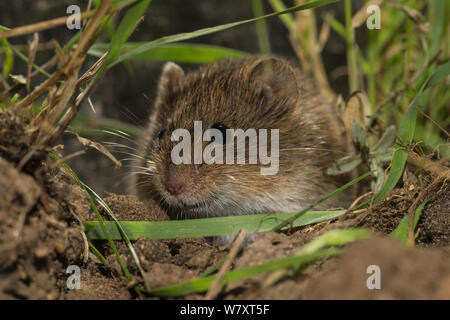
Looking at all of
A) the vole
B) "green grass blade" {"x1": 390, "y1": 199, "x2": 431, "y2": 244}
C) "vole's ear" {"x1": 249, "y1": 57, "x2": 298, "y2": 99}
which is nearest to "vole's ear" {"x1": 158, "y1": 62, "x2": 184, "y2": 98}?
the vole

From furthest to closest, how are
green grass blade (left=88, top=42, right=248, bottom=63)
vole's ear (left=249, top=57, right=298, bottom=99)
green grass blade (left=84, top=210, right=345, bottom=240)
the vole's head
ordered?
green grass blade (left=88, top=42, right=248, bottom=63), vole's ear (left=249, top=57, right=298, bottom=99), the vole's head, green grass blade (left=84, top=210, right=345, bottom=240)

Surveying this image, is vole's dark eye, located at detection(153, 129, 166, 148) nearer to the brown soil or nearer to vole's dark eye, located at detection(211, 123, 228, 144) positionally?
vole's dark eye, located at detection(211, 123, 228, 144)

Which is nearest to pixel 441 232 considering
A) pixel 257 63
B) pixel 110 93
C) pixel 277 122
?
pixel 277 122

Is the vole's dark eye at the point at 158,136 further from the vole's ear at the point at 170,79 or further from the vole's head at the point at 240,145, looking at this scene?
the vole's ear at the point at 170,79

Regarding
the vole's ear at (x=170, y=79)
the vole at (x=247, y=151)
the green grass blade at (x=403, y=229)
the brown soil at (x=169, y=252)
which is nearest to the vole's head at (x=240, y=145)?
the vole at (x=247, y=151)

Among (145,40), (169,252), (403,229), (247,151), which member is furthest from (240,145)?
(145,40)
